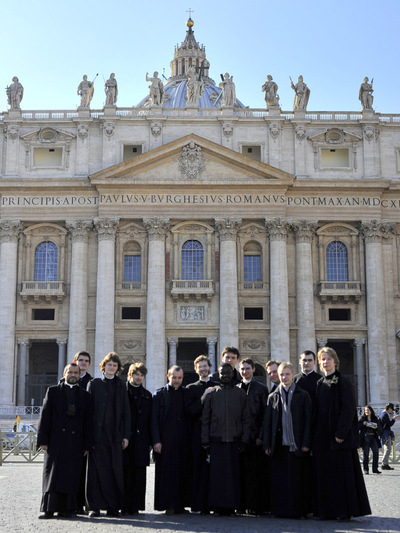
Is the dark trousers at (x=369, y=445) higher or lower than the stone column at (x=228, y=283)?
lower

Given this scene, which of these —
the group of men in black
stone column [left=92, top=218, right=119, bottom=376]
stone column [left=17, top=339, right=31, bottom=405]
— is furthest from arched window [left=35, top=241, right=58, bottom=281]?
the group of men in black

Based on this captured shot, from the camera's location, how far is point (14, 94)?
46656 millimetres

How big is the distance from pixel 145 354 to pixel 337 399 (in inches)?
1233

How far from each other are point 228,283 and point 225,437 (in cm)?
3030

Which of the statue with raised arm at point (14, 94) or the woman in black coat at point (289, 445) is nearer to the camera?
the woman in black coat at point (289, 445)

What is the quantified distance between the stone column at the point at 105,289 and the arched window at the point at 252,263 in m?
7.29

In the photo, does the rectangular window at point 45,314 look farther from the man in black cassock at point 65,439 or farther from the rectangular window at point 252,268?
the man in black cassock at point 65,439

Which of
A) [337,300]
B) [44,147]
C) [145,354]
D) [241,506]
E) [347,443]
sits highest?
[44,147]

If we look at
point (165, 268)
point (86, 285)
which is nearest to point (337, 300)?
point (165, 268)

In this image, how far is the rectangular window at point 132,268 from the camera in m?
44.9

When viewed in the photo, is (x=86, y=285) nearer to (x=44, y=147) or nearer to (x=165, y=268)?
(x=165, y=268)

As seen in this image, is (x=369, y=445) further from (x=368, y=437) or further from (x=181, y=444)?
(x=181, y=444)

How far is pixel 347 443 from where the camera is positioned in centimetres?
1287

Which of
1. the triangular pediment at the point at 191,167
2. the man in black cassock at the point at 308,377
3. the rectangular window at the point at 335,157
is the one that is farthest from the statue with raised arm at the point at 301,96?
the man in black cassock at the point at 308,377
